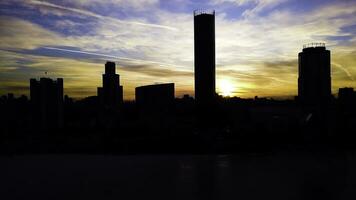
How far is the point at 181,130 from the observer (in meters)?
41.7

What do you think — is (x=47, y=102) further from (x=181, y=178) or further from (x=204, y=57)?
(x=181, y=178)

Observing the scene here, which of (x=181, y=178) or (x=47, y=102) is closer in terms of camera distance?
(x=181, y=178)

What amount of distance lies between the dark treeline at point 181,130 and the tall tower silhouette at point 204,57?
2987 millimetres

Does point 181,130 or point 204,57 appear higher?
point 204,57

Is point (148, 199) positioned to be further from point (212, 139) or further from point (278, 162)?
point (212, 139)

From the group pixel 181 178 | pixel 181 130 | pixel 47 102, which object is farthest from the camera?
pixel 47 102

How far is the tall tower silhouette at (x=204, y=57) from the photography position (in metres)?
57.8

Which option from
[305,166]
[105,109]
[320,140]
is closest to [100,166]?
[305,166]

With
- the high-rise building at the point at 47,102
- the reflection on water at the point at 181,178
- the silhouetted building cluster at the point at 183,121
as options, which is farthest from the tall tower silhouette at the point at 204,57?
the reflection on water at the point at 181,178

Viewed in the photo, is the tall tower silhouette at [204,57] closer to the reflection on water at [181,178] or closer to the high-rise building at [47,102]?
the high-rise building at [47,102]

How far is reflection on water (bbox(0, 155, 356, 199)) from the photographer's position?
16969mm

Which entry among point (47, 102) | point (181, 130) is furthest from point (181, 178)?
point (47, 102)

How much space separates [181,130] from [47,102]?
20.2 meters

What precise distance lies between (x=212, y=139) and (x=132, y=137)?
28.9 ft
